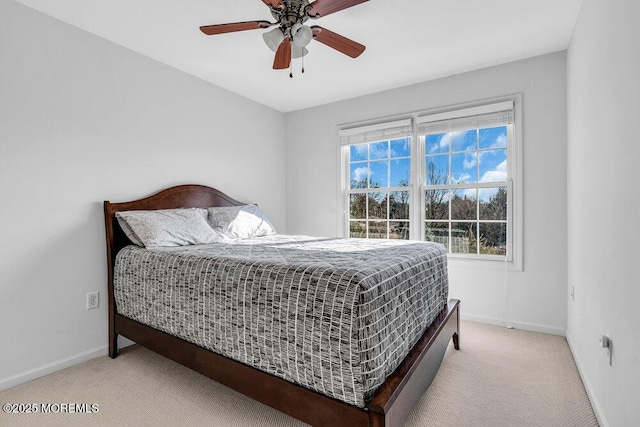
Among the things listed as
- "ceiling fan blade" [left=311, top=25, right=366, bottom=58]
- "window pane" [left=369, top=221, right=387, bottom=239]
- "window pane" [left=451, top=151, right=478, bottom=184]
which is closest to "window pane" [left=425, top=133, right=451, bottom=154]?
"window pane" [left=451, top=151, right=478, bottom=184]

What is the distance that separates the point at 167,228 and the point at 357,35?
6.99 ft

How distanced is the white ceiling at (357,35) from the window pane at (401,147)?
62 centimetres

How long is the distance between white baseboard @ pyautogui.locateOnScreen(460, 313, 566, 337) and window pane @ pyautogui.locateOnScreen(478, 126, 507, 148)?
1.69m

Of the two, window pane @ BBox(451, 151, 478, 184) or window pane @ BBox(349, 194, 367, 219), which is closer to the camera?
window pane @ BBox(451, 151, 478, 184)

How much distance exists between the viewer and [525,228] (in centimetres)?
296

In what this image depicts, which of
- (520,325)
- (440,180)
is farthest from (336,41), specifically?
(520,325)

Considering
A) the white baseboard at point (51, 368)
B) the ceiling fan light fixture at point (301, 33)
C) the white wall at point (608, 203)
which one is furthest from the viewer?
the white baseboard at point (51, 368)

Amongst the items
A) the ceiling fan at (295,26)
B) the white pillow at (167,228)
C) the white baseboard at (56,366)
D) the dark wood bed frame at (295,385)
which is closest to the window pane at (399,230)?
the dark wood bed frame at (295,385)

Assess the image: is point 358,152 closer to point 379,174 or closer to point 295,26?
point 379,174

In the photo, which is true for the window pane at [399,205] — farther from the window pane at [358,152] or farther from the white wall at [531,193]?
the white wall at [531,193]

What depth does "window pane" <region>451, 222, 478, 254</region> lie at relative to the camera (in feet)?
10.7

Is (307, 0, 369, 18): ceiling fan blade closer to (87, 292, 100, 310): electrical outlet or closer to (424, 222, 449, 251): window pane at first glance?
(424, 222, 449, 251): window pane

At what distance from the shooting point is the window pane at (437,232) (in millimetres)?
3400

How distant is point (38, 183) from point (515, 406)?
10.8 feet
